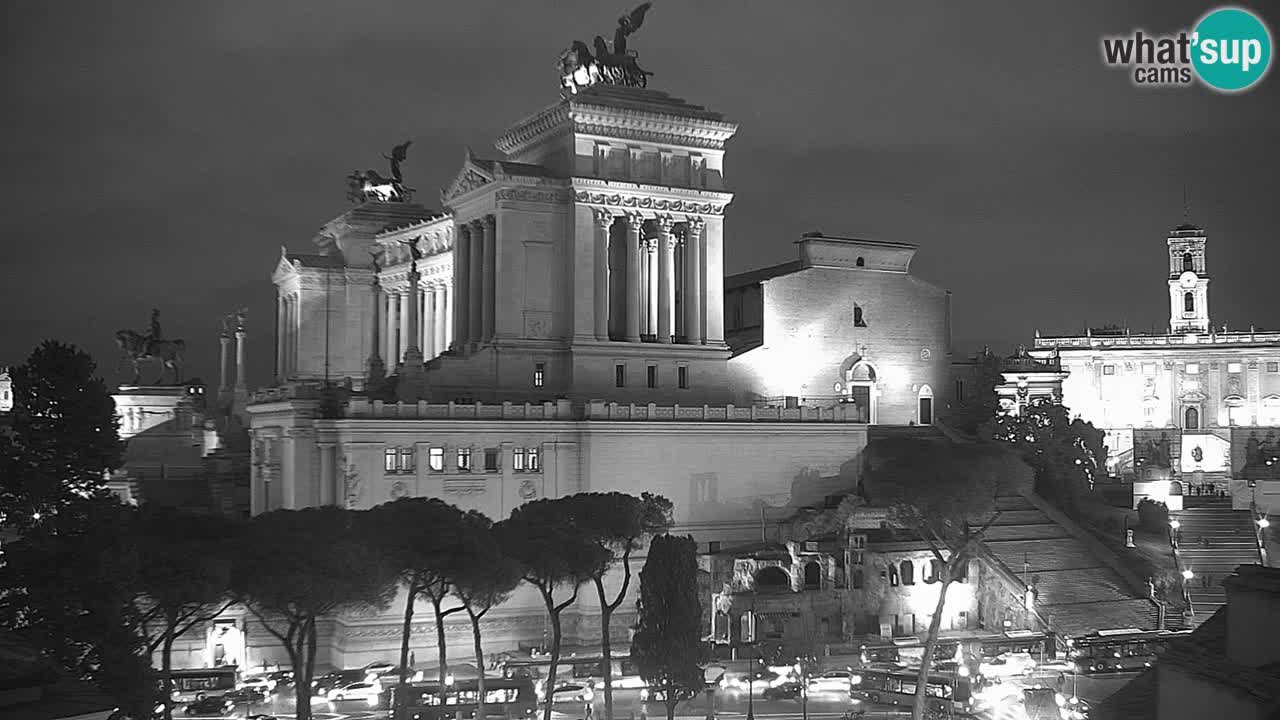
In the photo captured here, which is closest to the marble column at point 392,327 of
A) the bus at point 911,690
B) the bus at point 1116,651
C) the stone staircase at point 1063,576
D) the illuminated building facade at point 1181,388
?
the stone staircase at point 1063,576

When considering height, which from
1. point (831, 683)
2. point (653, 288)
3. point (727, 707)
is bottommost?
point (727, 707)

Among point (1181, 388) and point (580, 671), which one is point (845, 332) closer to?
point (580, 671)

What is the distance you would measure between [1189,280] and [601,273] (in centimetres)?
9004

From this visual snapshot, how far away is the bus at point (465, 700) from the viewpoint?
1860 inches

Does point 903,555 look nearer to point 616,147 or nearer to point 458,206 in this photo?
point 616,147

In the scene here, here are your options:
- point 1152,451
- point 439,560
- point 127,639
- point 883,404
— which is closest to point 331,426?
point 439,560

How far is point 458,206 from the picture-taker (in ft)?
256

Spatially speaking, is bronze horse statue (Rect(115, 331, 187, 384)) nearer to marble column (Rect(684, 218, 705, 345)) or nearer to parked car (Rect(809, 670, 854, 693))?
marble column (Rect(684, 218, 705, 345))

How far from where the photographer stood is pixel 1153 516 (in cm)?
7706

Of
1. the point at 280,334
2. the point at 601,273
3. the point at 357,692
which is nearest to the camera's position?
the point at 357,692

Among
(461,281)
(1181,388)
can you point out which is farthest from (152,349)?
(1181,388)

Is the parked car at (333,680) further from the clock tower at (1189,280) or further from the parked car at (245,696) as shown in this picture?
the clock tower at (1189,280)

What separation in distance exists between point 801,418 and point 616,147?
18.3 meters

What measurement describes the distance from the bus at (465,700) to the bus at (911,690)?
502 inches
